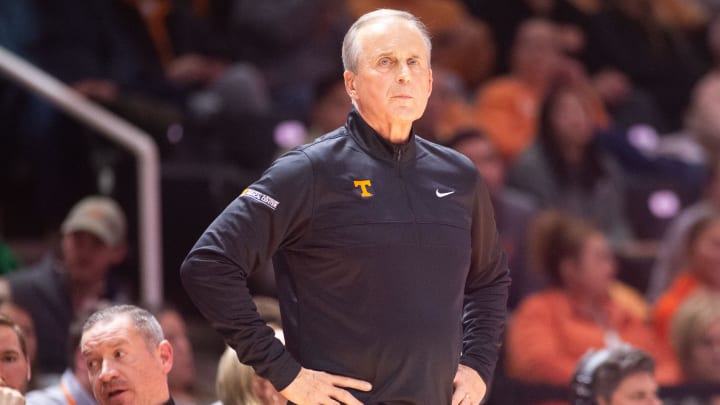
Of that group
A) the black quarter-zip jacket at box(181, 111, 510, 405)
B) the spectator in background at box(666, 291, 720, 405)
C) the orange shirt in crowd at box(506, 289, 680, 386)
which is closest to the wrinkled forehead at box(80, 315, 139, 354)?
the black quarter-zip jacket at box(181, 111, 510, 405)

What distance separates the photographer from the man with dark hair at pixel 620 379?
4012mm

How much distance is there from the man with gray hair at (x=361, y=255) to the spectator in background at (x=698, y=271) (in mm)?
3237

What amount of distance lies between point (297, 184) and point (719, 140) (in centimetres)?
527

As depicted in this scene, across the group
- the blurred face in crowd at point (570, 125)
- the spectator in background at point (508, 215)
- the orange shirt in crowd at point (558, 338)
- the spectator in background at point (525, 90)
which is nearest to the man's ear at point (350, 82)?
the orange shirt in crowd at point (558, 338)

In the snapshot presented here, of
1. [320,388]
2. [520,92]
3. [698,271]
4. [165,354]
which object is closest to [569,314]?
[698,271]

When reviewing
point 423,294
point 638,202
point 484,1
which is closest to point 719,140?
point 638,202

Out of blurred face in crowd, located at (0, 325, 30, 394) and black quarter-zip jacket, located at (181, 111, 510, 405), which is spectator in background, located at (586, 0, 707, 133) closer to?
blurred face in crowd, located at (0, 325, 30, 394)

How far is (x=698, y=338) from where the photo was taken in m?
5.41

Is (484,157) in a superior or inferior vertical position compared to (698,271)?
superior

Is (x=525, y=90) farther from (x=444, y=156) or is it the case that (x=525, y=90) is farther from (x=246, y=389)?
(x=444, y=156)

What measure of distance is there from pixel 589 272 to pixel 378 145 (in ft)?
9.95

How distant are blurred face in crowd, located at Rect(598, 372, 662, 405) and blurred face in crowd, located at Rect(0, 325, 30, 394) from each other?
179 cm

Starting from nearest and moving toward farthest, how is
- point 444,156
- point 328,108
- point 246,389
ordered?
point 444,156 → point 246,389 → point 328,108

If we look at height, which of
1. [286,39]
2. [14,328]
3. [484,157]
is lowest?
[14,328]
